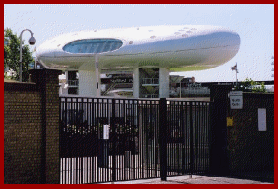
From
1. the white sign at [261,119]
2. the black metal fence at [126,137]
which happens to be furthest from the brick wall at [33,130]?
the white sign at [261,119]

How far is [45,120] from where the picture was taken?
484 inches

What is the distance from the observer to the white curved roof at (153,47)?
69.2 meters

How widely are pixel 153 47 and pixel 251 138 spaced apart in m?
52.1

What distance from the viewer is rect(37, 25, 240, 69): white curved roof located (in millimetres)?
69250

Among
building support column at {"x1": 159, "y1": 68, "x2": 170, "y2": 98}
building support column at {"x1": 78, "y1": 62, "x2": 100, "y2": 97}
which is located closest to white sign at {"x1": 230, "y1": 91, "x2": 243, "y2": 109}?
building support column at {"x1": 159, "y1": 68, "x2": 170, "y2": 98}

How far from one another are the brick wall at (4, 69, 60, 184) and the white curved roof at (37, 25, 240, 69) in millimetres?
57224

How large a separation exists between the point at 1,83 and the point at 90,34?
65164mm

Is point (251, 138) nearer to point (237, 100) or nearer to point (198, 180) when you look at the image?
point (237, 100)

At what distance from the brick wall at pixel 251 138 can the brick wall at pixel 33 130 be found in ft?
23.8

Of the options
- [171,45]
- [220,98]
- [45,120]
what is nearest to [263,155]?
[220,98]

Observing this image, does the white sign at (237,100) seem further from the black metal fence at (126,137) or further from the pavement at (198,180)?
the pavement at (198,180)

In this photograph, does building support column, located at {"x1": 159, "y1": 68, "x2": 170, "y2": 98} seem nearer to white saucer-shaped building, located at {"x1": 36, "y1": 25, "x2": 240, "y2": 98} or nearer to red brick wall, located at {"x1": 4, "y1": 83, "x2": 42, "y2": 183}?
white saucer-shaped building, located at {"x1": 36, "y1": 25, "x2": 240, "y2": 98}

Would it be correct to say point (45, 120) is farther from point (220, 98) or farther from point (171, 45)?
point (171, 45)

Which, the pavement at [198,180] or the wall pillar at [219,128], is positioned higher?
the wall pillar at [219,128]
